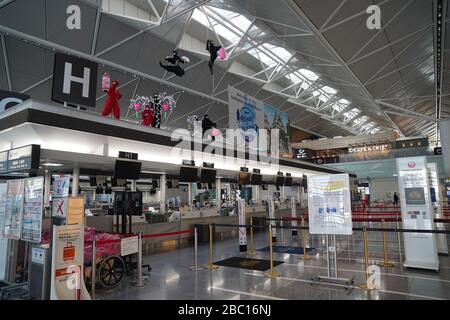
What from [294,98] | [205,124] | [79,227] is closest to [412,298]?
[79,227]

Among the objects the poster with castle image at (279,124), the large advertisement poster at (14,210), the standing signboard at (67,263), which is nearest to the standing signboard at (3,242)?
the large advertisement poster at (14,210)

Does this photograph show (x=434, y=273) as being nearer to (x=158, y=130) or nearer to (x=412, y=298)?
(x=412, y=298)

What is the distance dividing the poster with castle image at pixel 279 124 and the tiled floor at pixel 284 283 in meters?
7.95

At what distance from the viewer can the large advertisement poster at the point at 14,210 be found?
5153mm

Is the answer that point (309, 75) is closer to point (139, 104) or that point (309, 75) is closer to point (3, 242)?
point (139, 104)

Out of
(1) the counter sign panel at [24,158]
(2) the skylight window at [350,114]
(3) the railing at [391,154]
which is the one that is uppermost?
(2) the skylight window at [350,114]

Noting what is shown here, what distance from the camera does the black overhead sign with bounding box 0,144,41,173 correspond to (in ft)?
Answer: 16.5

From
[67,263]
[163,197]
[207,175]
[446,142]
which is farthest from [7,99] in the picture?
[446,142]

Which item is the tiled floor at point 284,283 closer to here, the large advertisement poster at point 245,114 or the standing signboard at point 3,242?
the standing signboard at point 3,242

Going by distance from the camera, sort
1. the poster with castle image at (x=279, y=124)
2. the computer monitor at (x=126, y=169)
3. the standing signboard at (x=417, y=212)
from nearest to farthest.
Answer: the standing signboard at (x=417, y=212) → the computer monitor at (x=126, y=169) → the poster with castle image at (x=279, y=124)

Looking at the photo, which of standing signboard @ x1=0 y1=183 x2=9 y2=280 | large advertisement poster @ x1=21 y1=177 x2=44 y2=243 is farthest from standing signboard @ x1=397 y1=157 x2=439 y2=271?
standing signboard @ x1=0 y1=183 x2=9 y2=280

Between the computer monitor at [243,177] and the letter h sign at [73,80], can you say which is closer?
the letter h sign at [73,80]

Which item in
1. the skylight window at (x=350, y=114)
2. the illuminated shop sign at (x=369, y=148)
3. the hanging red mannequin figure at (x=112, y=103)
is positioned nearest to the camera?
the hanging red mannequin figure at (x=112, y=103)

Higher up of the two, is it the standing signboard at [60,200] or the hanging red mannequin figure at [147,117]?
the hanging red mannequin figure at [147,117]
